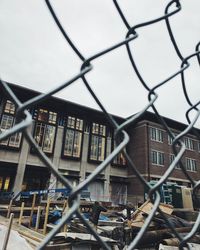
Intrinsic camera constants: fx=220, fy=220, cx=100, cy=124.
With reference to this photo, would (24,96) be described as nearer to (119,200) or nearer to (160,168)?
(119,200)

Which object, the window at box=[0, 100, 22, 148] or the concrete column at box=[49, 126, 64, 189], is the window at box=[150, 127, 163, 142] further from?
the window at box=[0, 100, 22, 148]


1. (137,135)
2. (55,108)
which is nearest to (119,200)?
(137,135)

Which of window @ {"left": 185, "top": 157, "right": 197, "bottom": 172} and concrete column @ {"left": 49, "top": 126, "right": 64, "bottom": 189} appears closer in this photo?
concrete column @ {"left": 49, "top": 126, "right": 64, "bottom": 189}

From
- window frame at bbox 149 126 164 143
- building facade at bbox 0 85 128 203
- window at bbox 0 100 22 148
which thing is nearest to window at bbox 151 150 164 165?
window frame at bbox 149 126 164 143

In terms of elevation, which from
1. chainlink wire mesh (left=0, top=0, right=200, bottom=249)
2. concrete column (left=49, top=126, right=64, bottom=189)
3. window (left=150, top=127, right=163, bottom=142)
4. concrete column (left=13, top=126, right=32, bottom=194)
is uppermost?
A: window (left=150, top=127, right=163, bottom=142)

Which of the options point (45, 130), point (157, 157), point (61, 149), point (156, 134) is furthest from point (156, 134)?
point (45, 130)

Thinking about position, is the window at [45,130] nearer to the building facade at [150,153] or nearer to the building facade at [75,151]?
the building facade at [75,151]

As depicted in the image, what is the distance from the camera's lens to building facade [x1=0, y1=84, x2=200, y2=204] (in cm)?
1898

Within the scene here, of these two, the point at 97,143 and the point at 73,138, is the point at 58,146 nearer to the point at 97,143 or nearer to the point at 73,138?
the point at 73,138

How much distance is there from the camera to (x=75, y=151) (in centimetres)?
2219

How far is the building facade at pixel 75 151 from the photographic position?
1898cm

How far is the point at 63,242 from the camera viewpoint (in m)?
5.32

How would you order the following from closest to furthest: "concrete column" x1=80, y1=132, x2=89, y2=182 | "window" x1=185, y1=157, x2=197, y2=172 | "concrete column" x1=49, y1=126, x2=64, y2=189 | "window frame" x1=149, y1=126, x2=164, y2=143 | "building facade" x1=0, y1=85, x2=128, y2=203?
1. "building facade" x1=0, y1=85, x2=128, y2=203
2. "concrete column" x1=49, y1=126, x2=64, y2=189
3. "concrete column" x1=80, y1=132, x2=89, y2=182
4. "window frame" x1=149, y1=126, x2=164, y2=143
5. "window" x1=185, y1=157, x2=197, y2=172

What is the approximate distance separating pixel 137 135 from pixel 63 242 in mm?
20704
